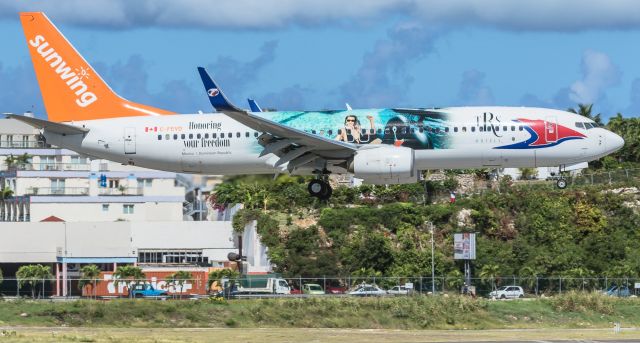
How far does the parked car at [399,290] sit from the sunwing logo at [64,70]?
826 inches

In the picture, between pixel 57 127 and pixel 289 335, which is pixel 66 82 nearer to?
pixel 57 127

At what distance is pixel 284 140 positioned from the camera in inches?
2576

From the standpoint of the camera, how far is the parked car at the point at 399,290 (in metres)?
77.2

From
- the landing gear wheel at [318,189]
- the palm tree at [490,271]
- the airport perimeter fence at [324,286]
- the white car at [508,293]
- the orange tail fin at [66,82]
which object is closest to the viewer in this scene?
the landing gear wheel at [318,189]

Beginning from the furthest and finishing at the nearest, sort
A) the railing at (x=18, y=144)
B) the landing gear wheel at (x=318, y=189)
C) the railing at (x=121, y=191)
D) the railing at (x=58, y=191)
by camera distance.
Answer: the railing at (x=18, y=144) → the railing at (x=58, y=191) → the railing at (x=121, y=191) → the landing gear wheel at (x=318, y=189)

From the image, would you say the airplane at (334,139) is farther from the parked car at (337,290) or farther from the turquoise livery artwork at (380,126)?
the parked car at (337,290)

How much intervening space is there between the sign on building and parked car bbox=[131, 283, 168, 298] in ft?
Answer: 67.0

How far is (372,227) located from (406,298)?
96.7 ft

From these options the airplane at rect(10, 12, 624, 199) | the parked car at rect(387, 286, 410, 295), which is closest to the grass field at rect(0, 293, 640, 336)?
the airplane at rect(10, 12, 624, 199)

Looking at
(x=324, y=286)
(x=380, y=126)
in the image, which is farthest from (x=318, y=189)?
(x=324, y=286)

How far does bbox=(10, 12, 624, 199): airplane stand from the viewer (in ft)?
213

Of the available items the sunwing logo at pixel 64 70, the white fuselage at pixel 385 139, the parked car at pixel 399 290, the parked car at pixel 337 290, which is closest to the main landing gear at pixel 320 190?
the white fuselage at pixel 385 139

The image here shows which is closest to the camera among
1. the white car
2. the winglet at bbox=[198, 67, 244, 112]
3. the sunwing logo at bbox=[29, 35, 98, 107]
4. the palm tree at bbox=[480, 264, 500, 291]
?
the winglet at bbox=[198, 67, 244, 112]

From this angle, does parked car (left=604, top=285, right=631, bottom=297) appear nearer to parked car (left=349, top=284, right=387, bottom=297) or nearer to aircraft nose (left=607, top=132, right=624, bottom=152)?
parked car (left=349, top=284, right=387, bottom=297)
